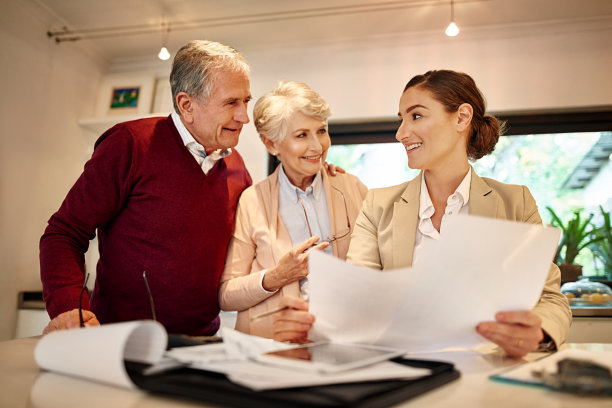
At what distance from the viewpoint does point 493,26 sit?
3188 mm

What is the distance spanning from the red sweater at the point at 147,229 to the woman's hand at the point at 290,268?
0.21 meters

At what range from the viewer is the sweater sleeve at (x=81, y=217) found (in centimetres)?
122

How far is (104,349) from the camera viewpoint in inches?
23.8

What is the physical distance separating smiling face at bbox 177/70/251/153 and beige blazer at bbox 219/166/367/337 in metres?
0.24

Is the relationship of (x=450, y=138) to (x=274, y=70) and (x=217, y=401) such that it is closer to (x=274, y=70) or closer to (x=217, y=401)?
(x=217, y=401)

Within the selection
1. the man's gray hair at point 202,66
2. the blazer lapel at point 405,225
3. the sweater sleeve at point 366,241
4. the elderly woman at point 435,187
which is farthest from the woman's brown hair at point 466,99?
the man's gray hair at point 202,66

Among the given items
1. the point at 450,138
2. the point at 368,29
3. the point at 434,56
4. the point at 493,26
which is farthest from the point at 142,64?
the point at 450,138

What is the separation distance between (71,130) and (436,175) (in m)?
3.01


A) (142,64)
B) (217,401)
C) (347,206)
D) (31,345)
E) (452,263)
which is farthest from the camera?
(142,64)

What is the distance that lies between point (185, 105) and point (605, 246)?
2910 millimetres

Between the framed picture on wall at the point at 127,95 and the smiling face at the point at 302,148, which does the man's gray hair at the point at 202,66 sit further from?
the framed picture on wall at the point at 127,95

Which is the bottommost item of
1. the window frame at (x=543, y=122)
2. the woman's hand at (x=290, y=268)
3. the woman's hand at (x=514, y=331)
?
the woman's hand at (x=514, y=331)

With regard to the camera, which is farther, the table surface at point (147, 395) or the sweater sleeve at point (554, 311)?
the sweater sleeve at point (554, 311)

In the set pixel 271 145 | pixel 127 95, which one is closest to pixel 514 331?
pixel 271 145
